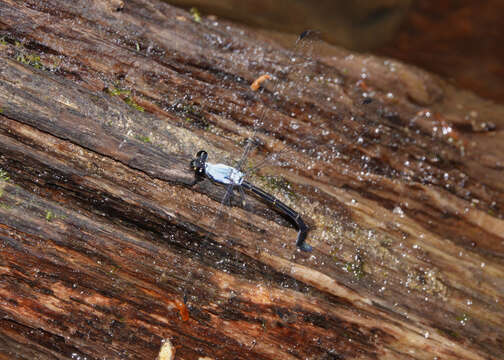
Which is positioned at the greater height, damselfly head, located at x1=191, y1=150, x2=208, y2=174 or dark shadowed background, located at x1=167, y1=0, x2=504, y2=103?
dark shadowed background, located at x1=167, y1=0, x2=504, y2=103

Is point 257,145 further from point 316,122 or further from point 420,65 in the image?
point 420,65

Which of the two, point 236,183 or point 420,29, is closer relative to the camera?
point 236,183

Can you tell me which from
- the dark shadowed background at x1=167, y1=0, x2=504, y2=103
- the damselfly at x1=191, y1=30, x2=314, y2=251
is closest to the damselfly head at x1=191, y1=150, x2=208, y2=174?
the damselfly at x1=191, y1=30, x2=314, y2=251

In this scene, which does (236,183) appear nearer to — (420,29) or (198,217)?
(198,217)

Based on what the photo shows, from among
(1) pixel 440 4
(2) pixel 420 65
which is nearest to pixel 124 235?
(2) pixel 420 65

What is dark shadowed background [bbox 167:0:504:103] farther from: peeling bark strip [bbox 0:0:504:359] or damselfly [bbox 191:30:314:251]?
damselfly [bbox 191:30:314:251]

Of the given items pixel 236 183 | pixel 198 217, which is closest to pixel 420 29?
pixel 236 183
